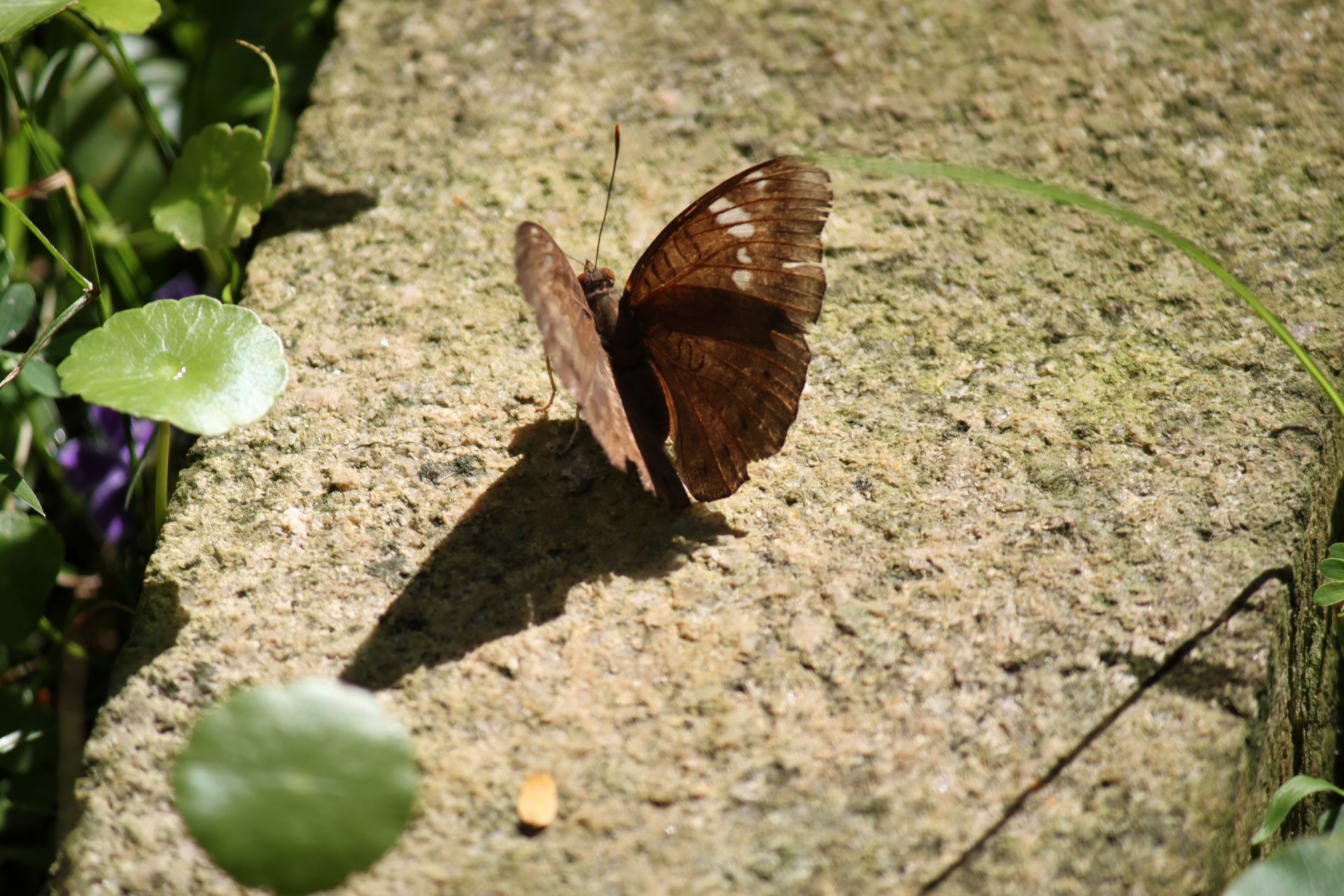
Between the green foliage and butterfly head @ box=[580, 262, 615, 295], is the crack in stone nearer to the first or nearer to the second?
the green foliage

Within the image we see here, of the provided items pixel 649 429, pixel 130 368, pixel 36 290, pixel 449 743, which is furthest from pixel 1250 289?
pixel 36 290

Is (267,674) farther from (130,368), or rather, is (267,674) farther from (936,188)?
(936,188)

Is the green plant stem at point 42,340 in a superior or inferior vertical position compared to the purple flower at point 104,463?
superior

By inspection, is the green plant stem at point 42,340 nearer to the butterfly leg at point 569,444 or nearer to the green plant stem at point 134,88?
the green plant stem at point 134,88

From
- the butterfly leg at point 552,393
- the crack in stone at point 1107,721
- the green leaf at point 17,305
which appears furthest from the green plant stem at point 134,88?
the crack in stone at point 1107,721

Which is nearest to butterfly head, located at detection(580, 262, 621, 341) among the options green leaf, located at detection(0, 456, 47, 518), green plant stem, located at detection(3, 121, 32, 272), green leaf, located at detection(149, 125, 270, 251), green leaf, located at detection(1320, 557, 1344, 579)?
green leaf, located at detection(149, 125, 270, 251)

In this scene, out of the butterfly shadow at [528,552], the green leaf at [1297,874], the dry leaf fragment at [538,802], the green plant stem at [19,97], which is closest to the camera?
the green leaf at [1297,874]

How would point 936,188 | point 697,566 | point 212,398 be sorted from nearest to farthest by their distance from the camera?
1. point 212,398
2. point 697,566
3. point 936,188
